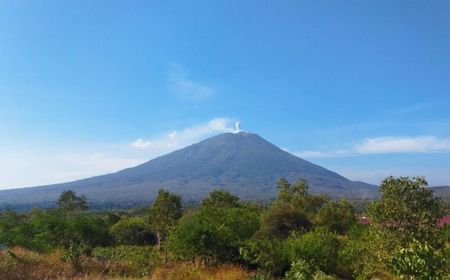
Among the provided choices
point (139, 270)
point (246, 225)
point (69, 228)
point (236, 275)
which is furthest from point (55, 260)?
point (69, 228)

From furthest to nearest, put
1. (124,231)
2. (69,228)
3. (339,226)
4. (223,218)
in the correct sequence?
(124,231) → (339,226) → (69,228) → (223,218)

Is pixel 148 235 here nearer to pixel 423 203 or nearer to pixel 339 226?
pixel 339 226

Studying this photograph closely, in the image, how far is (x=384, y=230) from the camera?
1075 cm

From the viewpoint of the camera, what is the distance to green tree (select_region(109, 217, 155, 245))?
111 feet

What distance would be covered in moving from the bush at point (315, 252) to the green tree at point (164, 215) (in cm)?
916

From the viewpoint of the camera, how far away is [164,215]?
28.6 m

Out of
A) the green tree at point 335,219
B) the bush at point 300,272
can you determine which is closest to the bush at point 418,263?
the bush at point 300,272

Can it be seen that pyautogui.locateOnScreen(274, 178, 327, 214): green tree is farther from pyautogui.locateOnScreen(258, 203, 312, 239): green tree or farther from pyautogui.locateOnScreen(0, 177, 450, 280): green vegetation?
pyautogui.locateOnScreen(0, 177, 450, 280): green vegetation

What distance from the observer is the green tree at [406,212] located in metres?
10.4

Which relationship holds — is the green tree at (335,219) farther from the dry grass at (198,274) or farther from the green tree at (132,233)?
the dry grass at (198,274)

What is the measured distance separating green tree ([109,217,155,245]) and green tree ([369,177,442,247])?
24.8m

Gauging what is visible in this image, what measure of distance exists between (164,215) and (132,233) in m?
6.80

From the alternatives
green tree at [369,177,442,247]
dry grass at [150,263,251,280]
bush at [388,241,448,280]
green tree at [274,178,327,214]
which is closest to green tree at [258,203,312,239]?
green tree at [274,178,327,214]

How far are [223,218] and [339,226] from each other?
45.4ft
